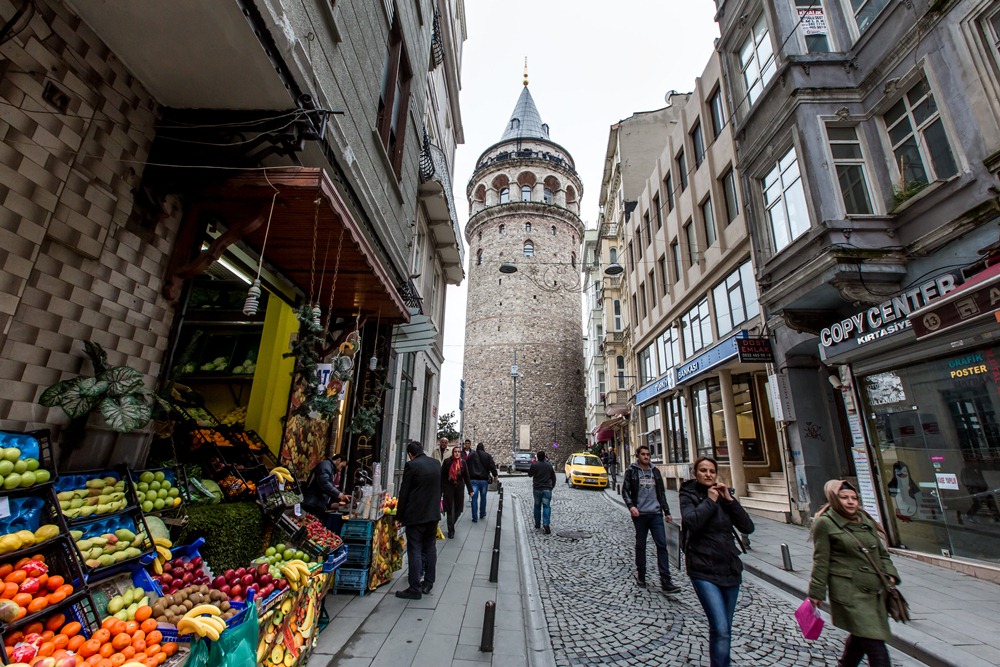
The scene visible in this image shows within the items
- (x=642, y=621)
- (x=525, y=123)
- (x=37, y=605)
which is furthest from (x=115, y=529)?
(x=525, y=123)

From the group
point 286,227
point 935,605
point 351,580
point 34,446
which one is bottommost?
point 935,605

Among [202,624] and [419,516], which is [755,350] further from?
[202,624]

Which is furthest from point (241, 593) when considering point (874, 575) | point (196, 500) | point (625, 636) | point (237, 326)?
point (237, 326)

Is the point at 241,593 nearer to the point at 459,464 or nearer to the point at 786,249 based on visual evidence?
the point at 459,464

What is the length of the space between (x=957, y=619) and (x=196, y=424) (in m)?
8.45

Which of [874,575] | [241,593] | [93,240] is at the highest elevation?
[93,240]

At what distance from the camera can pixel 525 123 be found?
40.6m

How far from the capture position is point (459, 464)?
9.38 m

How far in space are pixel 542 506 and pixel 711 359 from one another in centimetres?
699

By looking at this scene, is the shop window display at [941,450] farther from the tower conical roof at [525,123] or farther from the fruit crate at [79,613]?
the tower conical roof at [525,123]

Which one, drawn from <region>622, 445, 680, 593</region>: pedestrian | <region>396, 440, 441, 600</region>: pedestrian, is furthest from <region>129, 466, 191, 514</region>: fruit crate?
<region>622, 445, 680, 593</region>: pedestrian

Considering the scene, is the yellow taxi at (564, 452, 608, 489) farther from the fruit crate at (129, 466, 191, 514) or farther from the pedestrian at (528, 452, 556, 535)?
the fruit crate at (129, 466, 191, 514)

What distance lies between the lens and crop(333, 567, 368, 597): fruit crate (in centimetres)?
516

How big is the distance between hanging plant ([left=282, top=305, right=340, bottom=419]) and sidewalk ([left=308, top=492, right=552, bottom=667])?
2116mm
